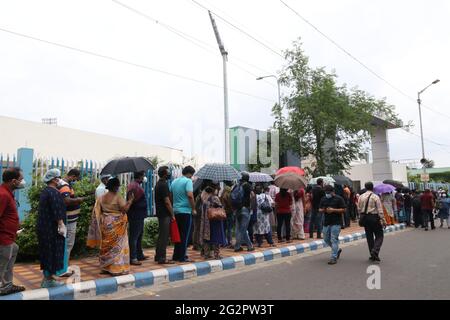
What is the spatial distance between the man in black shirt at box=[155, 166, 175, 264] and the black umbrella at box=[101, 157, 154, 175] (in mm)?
376

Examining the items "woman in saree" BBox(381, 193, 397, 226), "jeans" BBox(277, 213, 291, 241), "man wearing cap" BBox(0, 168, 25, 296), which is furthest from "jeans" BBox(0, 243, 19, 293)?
"woman in saree" BBox(381, 193, 397, 226)

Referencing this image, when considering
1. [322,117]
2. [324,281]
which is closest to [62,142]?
[322,117]

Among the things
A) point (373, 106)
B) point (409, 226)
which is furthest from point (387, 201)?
point (373, 106)

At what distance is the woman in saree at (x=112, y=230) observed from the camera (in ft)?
21.8

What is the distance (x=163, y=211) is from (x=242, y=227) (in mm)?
2493

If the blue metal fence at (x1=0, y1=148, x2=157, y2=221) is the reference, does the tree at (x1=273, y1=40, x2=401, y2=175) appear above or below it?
above

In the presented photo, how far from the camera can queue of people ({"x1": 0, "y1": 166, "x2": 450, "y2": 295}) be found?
5.67 metres

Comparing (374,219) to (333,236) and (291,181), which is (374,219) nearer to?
(333,236)

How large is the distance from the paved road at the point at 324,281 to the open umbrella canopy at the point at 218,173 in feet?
6.33

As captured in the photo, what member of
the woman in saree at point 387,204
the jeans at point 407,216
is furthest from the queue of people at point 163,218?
the jeans at point 407,216

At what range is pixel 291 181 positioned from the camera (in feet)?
34.2

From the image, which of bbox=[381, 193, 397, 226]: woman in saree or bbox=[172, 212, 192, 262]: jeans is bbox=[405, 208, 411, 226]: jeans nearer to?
bbox=[381, 193, 397, 226]: woman in saree

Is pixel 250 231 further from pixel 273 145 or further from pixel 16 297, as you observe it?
pixel 273 145

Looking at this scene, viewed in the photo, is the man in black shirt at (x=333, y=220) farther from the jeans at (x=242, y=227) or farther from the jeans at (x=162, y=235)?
the jeans at (x=162, y=235)
